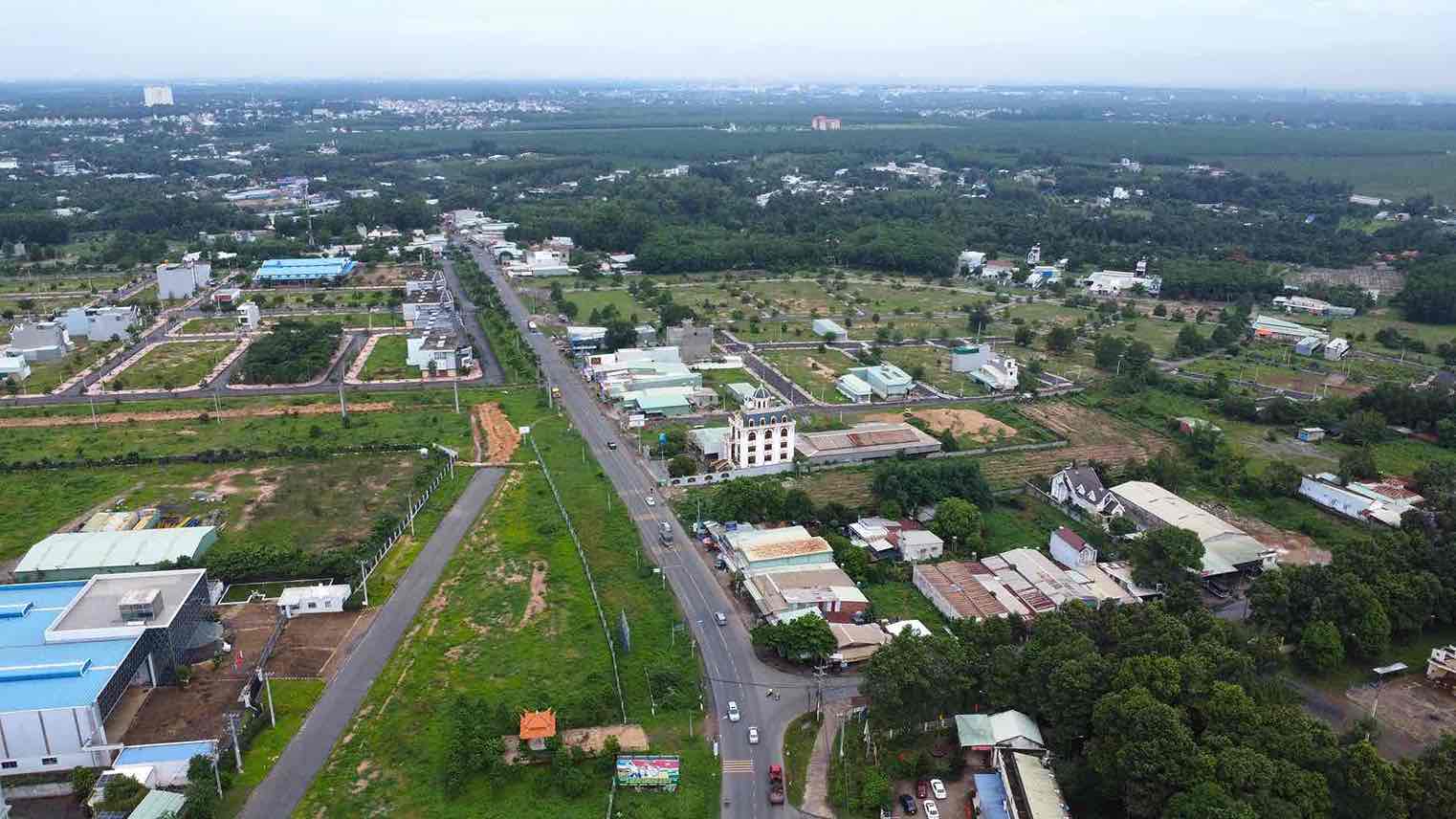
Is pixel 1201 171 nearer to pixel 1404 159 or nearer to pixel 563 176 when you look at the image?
pixel 1404 159

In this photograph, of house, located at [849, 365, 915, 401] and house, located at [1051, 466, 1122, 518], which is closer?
house, located at [1051, 466, 1122, 518]

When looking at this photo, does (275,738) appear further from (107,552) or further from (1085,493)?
(1085,493)

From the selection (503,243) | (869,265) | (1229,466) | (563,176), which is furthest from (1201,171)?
(1229,466)

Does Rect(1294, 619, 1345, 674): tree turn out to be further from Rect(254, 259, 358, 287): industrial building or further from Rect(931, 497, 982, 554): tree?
Rect(254, 259, 358, 287): industrial building

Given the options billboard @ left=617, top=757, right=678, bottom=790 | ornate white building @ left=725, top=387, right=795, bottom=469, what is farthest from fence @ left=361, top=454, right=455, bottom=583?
billboard @ left=617, top=757, right=678, bottom=790

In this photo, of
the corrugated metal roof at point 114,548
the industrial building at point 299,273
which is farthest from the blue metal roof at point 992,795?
the industrial building at point 299,273

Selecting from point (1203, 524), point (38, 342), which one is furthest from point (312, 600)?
point (38, 342)
